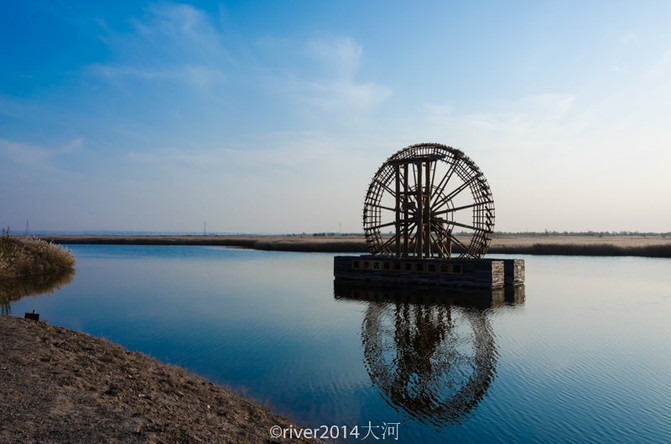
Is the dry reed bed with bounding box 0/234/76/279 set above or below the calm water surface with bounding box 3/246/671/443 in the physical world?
above

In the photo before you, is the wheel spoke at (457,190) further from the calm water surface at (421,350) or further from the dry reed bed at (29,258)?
the dry reed bed at (29,258)

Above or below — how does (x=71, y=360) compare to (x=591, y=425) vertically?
above

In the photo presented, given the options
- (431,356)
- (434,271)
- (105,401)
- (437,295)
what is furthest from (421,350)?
(434,271)

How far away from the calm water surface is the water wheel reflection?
0.18 feet

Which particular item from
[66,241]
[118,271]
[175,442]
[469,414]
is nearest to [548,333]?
[469,414]

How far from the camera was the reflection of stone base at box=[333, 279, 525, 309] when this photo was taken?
22453 millimetres

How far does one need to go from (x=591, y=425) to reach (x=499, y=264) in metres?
19.1

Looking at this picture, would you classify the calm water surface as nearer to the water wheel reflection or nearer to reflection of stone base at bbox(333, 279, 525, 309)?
the water wheel reflection

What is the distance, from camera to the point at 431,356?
12.5 meters

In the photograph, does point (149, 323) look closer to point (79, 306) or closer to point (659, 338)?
point (79, 306)

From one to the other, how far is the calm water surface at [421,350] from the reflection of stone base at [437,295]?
286 mm

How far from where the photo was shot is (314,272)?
121 feet

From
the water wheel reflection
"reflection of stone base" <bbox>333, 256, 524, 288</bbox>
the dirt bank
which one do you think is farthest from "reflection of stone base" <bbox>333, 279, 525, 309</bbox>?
the dirt bank

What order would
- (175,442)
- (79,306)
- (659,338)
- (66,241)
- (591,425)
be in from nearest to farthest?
(175,442)
(591,425)
(659,338)
(79,306)
(66,241)
